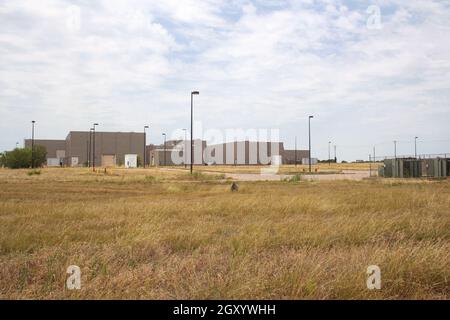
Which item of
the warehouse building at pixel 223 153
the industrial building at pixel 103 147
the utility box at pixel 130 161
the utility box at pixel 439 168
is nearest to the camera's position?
the utility box at pixel 439 168

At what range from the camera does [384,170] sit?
42.9 m

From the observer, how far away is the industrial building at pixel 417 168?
39469mm

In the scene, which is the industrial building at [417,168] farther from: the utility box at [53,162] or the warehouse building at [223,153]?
the utility box at [53,162]

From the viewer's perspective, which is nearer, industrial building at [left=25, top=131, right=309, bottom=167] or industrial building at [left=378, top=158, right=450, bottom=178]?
industrial building at [left=378, top=158, right=450, bottom=178]

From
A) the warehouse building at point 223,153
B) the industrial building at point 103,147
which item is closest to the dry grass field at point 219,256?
the warehouse building at point 223,153

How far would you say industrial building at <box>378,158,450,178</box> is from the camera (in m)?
39.5

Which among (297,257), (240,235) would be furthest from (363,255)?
(240,235)

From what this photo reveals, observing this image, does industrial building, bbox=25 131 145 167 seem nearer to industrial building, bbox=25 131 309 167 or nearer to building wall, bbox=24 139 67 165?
industrial building, bbox=25 131 309 167

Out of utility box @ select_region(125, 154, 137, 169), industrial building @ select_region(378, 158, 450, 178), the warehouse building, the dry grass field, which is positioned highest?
the warehouse building

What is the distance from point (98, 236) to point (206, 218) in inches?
130

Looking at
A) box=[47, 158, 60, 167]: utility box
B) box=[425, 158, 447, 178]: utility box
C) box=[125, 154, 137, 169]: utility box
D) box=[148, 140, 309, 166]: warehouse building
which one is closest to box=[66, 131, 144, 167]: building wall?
box=[47, 158, 60, 167]: utility box

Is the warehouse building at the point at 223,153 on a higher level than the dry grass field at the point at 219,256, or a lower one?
higher
